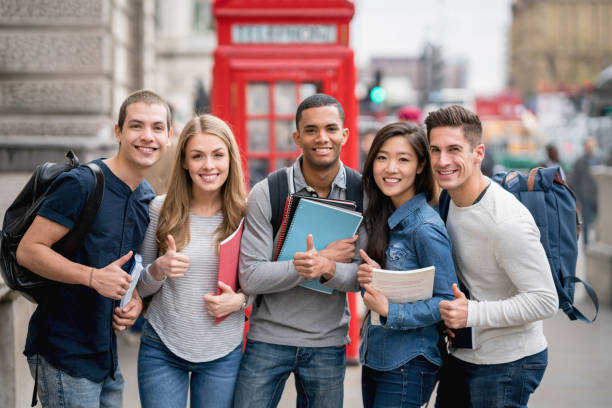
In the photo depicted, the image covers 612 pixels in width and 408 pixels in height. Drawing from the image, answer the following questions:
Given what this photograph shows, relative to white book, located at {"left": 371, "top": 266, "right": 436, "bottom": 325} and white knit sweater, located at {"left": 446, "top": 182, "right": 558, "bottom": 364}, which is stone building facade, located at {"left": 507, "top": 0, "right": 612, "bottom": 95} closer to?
white knit sweater, located at {"left": 446, "top": 182, "right": 558, "bottom": 364}

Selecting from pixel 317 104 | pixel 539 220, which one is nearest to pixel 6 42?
pixel 317 104

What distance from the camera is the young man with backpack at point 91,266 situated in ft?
7.05

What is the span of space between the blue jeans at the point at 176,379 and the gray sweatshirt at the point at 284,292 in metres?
A: 0.20

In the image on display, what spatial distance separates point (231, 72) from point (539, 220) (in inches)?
97.3

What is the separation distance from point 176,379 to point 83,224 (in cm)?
71

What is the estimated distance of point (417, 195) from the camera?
2.41 meters

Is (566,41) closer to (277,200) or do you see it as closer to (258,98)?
(258,98)

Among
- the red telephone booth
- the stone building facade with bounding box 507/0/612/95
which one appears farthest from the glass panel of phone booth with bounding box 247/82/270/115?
the stone building facade with bounding box 507/0/612/95

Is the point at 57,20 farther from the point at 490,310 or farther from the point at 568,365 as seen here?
the point at 568,365

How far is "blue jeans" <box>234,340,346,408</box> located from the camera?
7.87 feet

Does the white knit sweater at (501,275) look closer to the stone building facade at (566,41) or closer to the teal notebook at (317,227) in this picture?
the teal notebook at (317,227)

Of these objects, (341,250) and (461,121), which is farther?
(341,250)

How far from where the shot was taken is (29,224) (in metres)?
2.16

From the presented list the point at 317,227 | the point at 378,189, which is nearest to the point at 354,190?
the point at 378,189
